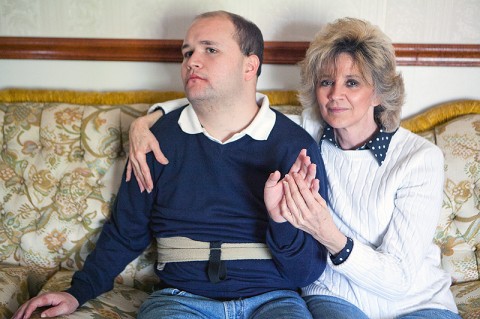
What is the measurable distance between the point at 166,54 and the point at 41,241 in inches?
30.1

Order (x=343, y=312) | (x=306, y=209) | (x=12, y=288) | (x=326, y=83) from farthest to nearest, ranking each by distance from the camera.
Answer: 1. (x=12, y=288)
2. (x=326, y=83)
3. (x=343, y=312)
4. (x=306, y=209)

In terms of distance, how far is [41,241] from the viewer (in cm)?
173

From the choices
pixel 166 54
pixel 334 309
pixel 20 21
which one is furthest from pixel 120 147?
pixel 334 309

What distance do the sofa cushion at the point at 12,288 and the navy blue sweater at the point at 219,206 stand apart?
0.21 meters

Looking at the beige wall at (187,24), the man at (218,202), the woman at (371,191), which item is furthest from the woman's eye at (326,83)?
the beige wall at (187,24)

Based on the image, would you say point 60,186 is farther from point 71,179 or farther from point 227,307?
point 227,307

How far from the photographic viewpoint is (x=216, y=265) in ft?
4.73

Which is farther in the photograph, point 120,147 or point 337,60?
→ point 120,147

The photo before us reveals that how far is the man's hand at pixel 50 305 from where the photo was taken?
1.38 meters

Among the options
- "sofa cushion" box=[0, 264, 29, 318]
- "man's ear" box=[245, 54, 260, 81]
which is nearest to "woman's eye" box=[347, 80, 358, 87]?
"man's ear" box=[245, 54, 260, 81]

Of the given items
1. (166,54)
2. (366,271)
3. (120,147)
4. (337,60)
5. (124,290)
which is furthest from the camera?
(166,54)

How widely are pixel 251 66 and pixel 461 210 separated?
2.56ft

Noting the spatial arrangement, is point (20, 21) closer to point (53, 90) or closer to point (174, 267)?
point (53, 90)

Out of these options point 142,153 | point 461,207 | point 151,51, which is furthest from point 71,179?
point 461,207
